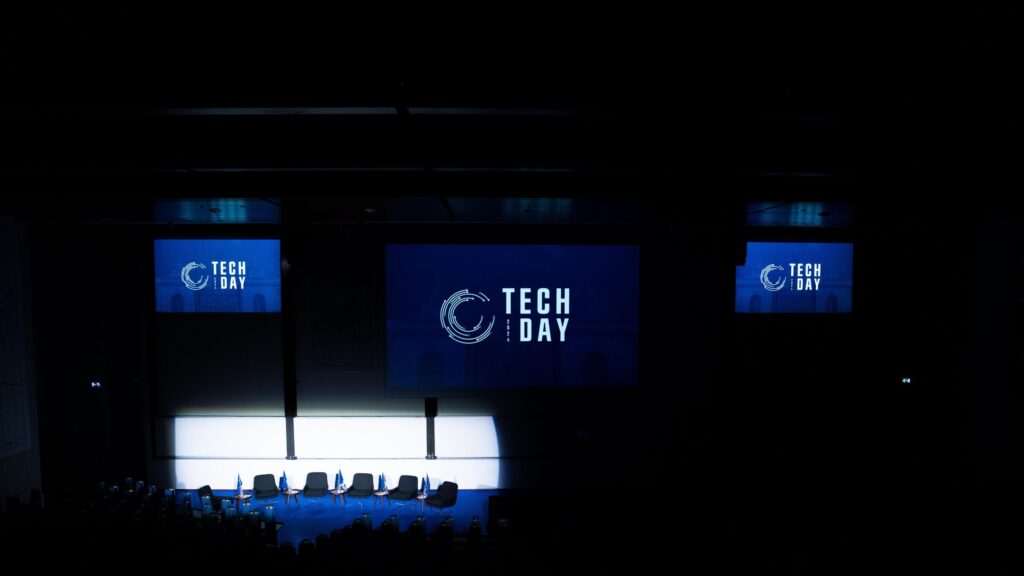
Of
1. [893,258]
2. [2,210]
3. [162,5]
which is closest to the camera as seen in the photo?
[162,5]

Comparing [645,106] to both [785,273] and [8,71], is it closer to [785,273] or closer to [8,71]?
[8,71]

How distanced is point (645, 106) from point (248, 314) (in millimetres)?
7957

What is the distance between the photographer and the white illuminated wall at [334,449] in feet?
30.8

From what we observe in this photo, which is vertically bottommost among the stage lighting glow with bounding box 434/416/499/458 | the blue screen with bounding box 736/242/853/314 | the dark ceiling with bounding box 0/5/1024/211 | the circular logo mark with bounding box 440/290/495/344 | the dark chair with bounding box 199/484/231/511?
the dark chair with bounding box 199/484/231/511

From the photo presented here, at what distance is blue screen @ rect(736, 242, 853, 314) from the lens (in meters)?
9.54

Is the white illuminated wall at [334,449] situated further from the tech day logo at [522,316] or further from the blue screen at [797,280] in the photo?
the blue screen at [797,280]

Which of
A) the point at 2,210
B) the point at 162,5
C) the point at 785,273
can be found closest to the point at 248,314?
the point at 2,210

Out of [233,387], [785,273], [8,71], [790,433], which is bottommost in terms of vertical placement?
[790,433]

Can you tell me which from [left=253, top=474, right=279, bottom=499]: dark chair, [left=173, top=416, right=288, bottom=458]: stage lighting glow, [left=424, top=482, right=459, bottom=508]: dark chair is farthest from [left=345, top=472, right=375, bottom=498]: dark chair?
[left=173, top=416, right=288, bottom=458]: stage lighting glow

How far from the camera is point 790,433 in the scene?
9711 millimetres

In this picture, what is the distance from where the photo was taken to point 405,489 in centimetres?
903

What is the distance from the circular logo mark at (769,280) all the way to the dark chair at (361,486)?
7.67 metres

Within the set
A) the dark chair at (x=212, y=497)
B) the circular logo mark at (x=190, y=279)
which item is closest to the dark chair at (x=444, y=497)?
the dark chair at (x=212, y=497)

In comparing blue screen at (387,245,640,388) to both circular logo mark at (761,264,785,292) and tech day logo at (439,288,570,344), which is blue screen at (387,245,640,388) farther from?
circular logo mark at (761,264,785,292)
